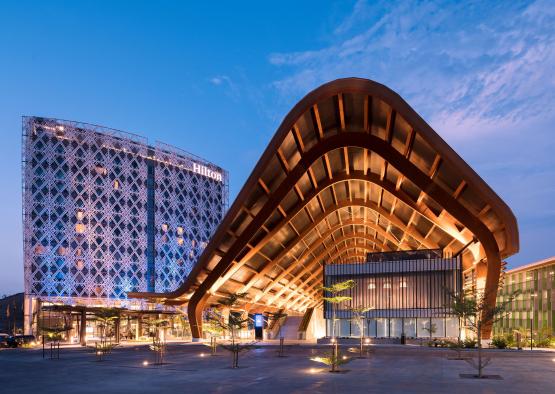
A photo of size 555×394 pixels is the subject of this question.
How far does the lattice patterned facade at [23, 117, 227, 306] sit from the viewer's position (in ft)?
346

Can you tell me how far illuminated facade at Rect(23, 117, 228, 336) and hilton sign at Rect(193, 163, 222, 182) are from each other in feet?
7.14

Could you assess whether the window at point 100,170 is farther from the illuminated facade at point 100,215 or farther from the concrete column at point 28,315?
the concrete column at point 28,315

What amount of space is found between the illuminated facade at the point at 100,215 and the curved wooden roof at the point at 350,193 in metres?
51.8

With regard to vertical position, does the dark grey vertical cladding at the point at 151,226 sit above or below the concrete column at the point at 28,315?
above

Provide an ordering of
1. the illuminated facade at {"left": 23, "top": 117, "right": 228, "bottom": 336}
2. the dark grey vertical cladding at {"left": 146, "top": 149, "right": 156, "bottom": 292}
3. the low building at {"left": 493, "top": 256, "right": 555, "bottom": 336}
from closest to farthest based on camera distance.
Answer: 1. the low building at {"left": 493, "top": 256, "right": 555, "bottom": 336}
2. the illuminated facade at {"left": 23, "top": 117, "right": 228, "bottom": 336}
3. the dark grey vertical cladding at {"left": 146, "top": 149, "right": 156, "bottom": 292}

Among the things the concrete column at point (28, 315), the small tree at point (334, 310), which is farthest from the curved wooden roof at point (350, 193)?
the concrete column at point (28, 315)

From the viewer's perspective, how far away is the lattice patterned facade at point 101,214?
105 metres

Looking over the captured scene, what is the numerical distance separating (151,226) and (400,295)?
87.3 meters

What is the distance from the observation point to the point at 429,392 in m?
17.0

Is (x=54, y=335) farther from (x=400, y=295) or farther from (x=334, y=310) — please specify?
(x=400, y=295)

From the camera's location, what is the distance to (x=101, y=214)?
381 ft

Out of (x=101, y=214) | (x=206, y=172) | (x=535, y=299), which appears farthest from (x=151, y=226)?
(x=535, y=299)

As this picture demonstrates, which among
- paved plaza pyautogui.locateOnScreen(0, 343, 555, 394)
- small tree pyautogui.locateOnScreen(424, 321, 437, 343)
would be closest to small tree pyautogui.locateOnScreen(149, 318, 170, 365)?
paved plaza pyautogui.locateOnScreen(0, 343, 555, 394)

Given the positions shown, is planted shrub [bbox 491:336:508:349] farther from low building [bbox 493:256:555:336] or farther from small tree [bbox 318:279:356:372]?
small tree [bbox 318:279:356:372]
